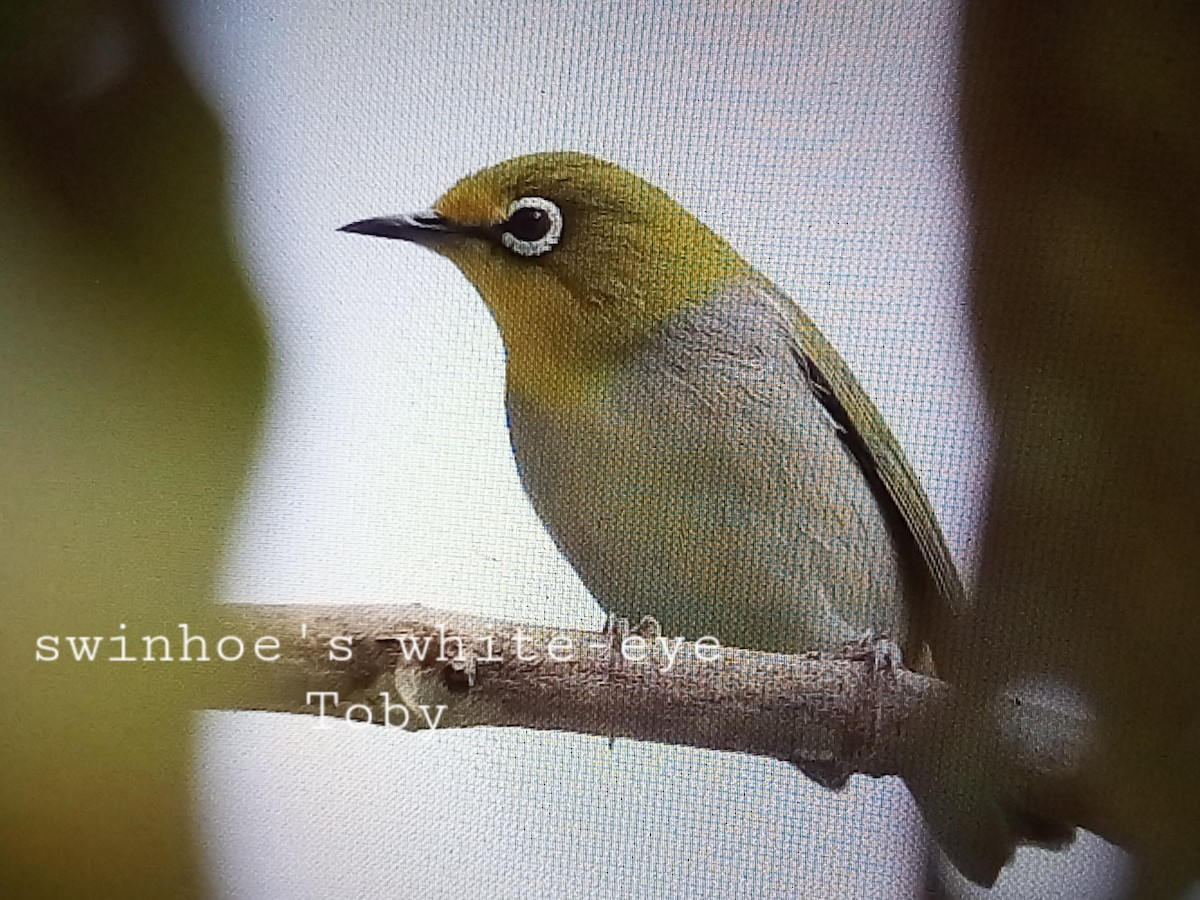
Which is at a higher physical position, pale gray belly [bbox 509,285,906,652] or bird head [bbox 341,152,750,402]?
bird head [bbox 341,152,750,402]

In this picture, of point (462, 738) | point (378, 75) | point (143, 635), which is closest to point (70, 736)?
point (143, 635)

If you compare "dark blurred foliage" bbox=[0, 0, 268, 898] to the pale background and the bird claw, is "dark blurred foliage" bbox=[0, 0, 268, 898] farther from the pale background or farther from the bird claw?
the bird claw

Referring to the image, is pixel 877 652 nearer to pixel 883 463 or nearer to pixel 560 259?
pixel 883 463

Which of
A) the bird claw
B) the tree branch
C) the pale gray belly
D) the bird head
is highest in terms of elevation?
the bird head

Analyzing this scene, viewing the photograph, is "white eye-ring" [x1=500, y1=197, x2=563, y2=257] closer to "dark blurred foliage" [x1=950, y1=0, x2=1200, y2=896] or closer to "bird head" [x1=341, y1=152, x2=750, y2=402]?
"bird head" [x1=341, y1=152, x2=750, y2=402]

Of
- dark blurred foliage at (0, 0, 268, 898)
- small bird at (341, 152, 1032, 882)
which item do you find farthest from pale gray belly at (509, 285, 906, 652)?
dark blurred foliage at (0, 0, 268, 898)

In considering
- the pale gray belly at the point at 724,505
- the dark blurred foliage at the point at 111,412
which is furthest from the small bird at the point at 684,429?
the dark blurred foliage at the point at 111,412

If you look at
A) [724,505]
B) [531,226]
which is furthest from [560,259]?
[724,505]
